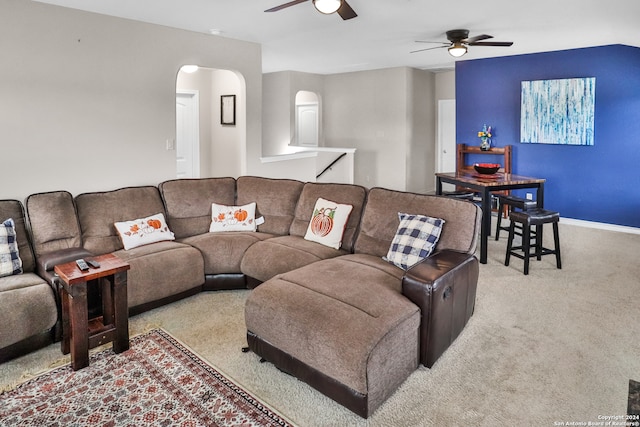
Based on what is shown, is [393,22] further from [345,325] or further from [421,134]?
[421,134]

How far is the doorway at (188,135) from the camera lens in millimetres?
6863

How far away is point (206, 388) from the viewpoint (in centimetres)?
236

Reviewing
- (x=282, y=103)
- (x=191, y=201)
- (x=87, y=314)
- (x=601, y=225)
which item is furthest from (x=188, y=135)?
(x=601, y=225)

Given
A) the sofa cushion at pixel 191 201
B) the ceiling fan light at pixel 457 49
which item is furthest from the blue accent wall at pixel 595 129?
the sofa cushion at pixel 191 201

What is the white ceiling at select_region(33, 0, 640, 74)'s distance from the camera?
3.85m

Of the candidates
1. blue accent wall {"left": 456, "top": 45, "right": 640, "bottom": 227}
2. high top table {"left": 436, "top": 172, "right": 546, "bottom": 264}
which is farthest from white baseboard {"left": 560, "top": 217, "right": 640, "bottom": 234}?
high top table {"left": 436, "top": 172, "right": 546, "bottom": 264}

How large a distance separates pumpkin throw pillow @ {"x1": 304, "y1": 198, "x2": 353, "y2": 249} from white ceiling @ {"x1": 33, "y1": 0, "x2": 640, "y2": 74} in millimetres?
1779

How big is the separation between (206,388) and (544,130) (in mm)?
6021

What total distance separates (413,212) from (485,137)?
14.8 feet

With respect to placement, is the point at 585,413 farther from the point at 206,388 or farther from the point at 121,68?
the point at 121,68

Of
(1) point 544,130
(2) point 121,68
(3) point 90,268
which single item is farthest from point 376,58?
(3) point 90,268

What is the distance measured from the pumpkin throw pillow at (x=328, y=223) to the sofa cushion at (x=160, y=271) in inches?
38.6

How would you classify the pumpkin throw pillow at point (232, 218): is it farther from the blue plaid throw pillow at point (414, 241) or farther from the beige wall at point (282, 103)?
the beige wall at point (282, 103)

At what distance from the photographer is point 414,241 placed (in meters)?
2.96
